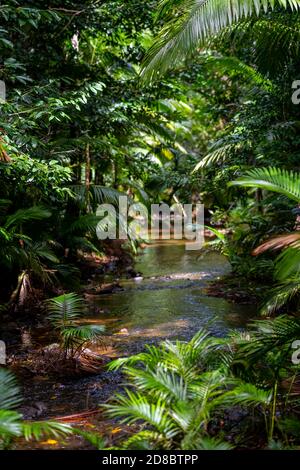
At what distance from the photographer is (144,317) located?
6.02 meters

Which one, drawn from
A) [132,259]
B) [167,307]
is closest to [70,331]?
[167,307]

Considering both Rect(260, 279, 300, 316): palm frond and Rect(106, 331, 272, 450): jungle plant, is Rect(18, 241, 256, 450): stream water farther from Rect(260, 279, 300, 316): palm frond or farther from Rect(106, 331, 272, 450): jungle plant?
Rect(106, 331, 272, 450): jungle plant

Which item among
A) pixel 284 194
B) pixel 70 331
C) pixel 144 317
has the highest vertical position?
pixel 284 194

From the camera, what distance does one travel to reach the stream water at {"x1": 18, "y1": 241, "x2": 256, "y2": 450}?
12.2ft

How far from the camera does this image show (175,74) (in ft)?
26.7

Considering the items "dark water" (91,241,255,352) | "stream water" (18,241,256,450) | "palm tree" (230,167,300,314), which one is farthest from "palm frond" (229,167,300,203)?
"stream water" (18,241,256,450)

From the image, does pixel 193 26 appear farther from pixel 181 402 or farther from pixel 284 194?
pixel 181 402

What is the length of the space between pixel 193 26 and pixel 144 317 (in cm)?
341

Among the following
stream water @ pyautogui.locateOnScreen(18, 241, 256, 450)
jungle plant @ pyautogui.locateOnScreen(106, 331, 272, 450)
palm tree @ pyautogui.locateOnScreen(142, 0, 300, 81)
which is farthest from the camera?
palm tree @ pyautogui.locateOnScreen(142, 0, 300, 81)

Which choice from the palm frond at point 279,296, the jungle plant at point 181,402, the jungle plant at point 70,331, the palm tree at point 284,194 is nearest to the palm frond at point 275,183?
the palm tree at point 284,194

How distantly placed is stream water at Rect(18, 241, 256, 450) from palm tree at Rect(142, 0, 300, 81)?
2.44 m

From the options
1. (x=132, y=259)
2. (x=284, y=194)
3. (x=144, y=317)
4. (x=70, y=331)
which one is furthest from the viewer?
(x=132, y=259)
